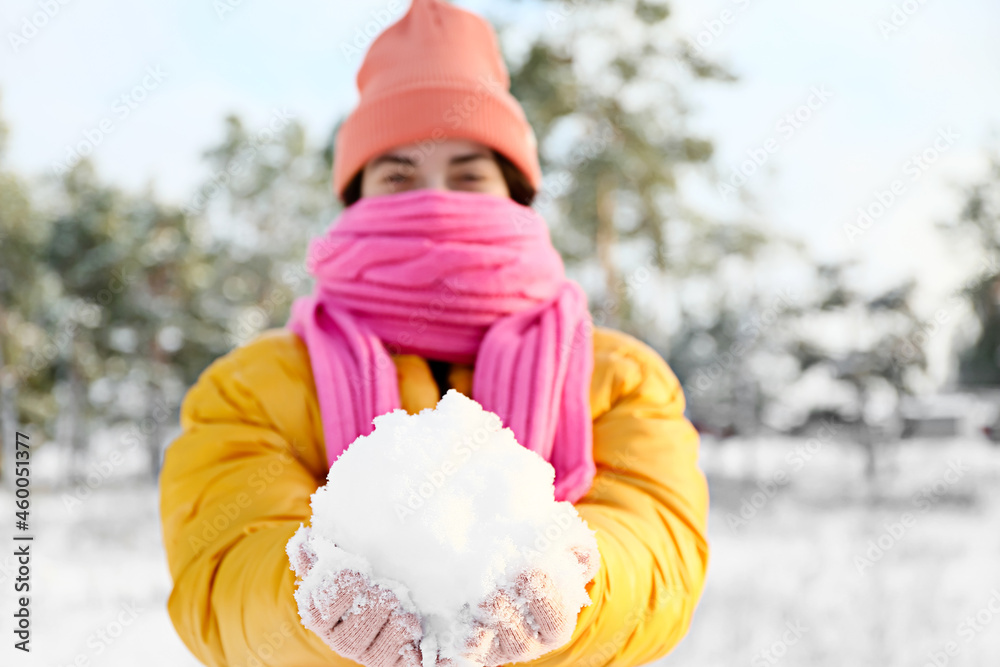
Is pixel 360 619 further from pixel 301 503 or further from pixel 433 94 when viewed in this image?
pixel 433 94

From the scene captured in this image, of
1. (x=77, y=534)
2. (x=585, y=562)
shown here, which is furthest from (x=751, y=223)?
(x=585, y=562)

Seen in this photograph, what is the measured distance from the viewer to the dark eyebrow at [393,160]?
7.00ft

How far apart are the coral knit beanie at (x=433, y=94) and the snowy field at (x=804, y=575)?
3.50 meters

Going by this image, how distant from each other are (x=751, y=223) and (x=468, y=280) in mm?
13803

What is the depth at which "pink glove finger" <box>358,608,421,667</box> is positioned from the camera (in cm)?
108

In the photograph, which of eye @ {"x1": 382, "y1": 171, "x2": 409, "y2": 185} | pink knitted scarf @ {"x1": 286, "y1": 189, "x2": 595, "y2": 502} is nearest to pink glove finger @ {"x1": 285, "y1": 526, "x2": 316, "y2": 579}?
Answer: pink knitted scarf @ {"x1": 286, "y1": 189, "x2": 595, "y2": 502}

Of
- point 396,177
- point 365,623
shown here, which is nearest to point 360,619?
point 365,623

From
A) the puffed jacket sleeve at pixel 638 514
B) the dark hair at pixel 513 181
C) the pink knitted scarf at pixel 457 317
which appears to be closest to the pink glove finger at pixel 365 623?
the puffed jacket sleeve at pixel 638 514

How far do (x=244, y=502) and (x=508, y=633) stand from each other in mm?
746

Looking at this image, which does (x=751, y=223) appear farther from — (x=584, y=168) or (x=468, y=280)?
(x=468, y=280)

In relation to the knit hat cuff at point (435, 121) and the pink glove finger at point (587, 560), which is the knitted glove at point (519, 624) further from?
the knit hat cuff at point (435, 121)

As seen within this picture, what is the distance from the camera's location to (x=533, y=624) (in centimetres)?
110

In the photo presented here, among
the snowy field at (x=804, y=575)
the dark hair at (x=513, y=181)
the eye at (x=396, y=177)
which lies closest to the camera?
the eye at (x=396, y=177)

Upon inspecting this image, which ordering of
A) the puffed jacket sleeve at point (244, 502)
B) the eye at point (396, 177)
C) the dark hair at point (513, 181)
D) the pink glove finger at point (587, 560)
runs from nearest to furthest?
the pink glove finger at point (587, 560) < the puffed jacket sleeve at point (244, 502) < the eye at point (396, 177) < the dark hair at point (513, 181)
